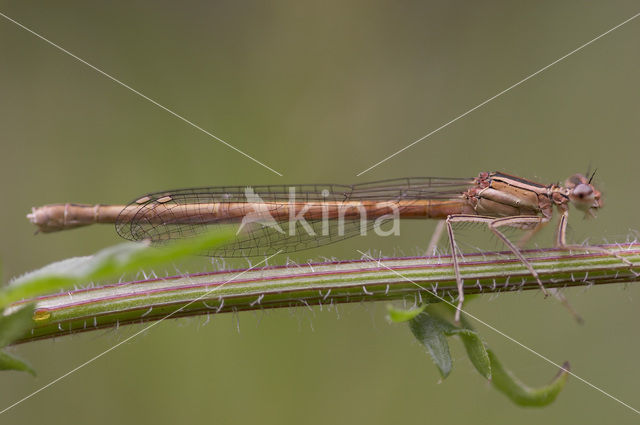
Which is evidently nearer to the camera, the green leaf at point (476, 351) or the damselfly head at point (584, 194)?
the green leaf at point (476, 351)

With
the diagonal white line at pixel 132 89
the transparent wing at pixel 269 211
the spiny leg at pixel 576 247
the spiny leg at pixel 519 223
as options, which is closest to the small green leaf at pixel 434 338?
the spiny leg at pixel 519 223

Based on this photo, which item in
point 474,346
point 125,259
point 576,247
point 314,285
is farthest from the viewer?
point 576,247

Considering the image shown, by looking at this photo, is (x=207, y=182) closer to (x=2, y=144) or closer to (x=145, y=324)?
(x=2, y=144)

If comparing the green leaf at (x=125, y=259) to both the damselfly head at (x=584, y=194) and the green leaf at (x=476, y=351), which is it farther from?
the damselfly head at (x=584, y=194)

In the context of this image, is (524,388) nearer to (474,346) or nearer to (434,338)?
(474,346)

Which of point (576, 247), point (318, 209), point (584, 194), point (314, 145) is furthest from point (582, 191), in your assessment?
point (314, 145)

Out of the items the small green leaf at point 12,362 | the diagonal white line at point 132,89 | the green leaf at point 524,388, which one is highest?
the diagonal white line at point 132,89

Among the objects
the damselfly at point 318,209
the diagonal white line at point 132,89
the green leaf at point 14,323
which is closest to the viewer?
the green leaf at point 14,323

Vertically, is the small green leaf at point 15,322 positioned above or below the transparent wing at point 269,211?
below
